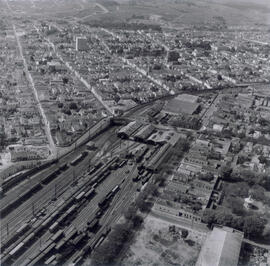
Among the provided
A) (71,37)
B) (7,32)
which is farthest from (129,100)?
(7,32)

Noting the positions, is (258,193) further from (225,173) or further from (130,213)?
(130,213)

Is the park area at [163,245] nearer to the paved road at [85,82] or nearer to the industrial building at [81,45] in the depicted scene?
the paved road at [85,82]

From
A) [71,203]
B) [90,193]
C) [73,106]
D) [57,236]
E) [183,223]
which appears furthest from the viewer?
[73,106]

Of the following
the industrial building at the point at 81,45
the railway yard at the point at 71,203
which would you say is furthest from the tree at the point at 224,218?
the industrial building at the point at 81,45

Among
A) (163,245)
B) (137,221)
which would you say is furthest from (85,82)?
(163,245)

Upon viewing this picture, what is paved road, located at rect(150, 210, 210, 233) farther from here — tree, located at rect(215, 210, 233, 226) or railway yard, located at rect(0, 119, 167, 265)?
railway yard, located at rect(0, 119, 167, 265)

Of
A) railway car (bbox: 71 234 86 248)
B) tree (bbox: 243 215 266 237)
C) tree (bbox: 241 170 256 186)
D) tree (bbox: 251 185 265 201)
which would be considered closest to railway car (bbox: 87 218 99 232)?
railway car (bbox: 71 234 86 248)
